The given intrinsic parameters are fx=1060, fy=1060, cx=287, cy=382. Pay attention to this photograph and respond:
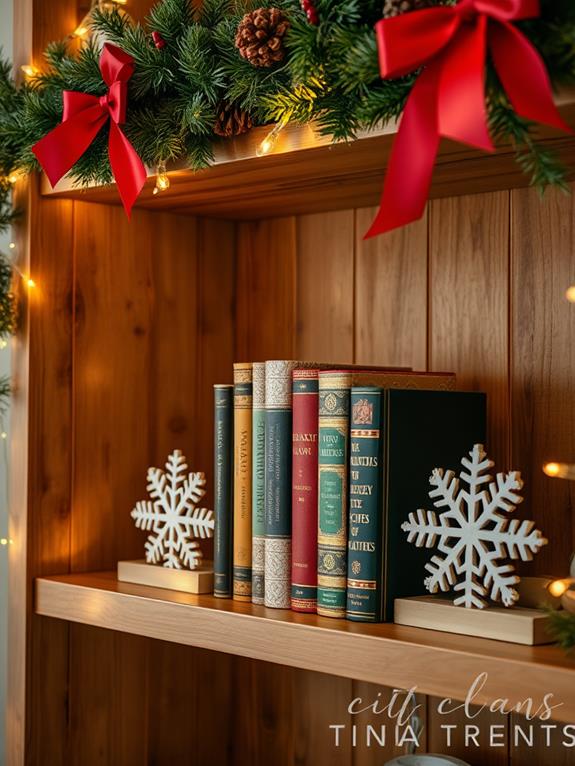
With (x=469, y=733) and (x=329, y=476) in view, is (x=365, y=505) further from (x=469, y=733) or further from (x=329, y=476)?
(x=469, y=733)

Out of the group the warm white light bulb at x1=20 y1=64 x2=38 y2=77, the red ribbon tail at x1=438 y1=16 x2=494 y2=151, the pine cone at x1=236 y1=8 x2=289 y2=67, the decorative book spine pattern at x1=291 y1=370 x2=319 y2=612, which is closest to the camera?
the red ribbon tail at x1=438 y1=16 x2=494 y2=151

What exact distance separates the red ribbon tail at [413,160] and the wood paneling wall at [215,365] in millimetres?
405

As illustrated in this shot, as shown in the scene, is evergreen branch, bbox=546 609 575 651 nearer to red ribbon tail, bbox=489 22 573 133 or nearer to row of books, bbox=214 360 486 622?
row of books, bbox=214 360 486 622

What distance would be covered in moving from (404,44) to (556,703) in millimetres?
529

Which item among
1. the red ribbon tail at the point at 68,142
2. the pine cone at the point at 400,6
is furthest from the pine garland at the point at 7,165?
the pine cone at the point at 400,6

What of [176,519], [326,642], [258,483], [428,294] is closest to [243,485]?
[258,483]

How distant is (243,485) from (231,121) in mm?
401

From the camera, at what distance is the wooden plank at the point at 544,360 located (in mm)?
1179

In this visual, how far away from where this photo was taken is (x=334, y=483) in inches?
42.3

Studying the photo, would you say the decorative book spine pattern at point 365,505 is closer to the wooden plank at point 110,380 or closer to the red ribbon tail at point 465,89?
the red ribbon tail at point 465,89

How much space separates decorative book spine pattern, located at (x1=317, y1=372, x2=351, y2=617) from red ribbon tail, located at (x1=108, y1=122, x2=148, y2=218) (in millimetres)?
288

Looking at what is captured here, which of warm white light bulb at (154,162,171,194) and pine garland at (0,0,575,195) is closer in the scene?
pine garland at (0,0,575,195)

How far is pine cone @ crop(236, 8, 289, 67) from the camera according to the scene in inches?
38.5

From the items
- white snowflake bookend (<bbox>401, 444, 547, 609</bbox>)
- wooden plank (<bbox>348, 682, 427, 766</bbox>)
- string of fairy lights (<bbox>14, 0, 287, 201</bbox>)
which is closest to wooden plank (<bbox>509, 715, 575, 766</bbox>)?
wooden plank (<bbox>348, 682, 427, 766</bbox>)
